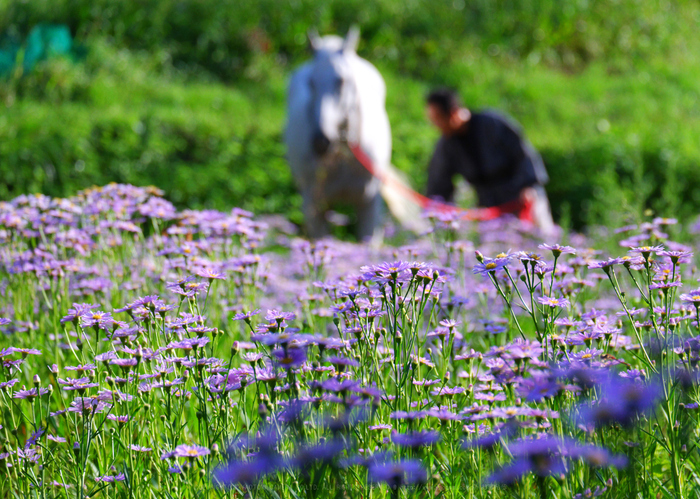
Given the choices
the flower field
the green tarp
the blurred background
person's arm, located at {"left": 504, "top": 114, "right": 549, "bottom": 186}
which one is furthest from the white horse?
the green tarp

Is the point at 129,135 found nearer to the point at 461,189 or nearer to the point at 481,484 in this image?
the point at 461,189

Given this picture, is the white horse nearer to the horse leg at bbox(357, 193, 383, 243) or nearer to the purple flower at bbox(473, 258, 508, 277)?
the horse leg at bbox(357, 193, 383, 243)

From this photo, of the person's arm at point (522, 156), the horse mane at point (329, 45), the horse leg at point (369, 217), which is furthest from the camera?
the person's arm at point (522, 156)

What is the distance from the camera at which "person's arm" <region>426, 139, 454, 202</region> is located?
6832 millimetres

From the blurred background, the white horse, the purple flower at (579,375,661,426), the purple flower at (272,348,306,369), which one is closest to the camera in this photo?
the purple flower at (579,375,661,426)

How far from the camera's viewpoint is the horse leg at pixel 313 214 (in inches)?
217

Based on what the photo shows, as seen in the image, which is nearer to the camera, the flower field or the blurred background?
the flower field

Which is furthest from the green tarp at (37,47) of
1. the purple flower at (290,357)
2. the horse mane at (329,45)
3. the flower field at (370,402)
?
the purple flower at (290,357)

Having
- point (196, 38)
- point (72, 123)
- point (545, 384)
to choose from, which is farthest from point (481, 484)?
point (196, 38)

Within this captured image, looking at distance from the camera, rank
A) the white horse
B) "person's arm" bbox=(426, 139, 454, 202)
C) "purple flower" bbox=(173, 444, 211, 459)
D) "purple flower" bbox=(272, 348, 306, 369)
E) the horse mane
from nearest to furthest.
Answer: "purple flower" bbox=(272, 348, 306, 369), "purple flower" bbox=(173, 444, 211, 459), the white horse, the horse mane, "person's arm" bbox=(426, 139, 454, 202)

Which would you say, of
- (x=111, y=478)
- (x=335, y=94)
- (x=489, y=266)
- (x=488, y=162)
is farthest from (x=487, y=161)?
(x=111, y=478)

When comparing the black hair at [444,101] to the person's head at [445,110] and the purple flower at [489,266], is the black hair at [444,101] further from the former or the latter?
the purple flower at [489,266]

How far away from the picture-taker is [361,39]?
1423cm

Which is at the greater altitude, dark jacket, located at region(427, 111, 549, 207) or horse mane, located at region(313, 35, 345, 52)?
horse mane, located at region(313, 35, 345, 52)
